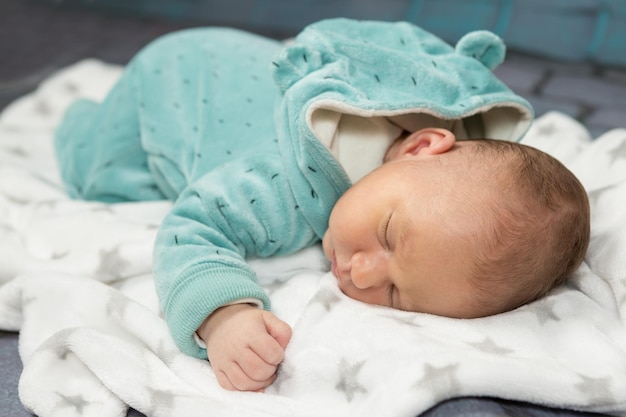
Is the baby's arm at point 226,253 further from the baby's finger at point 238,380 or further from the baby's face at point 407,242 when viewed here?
the baby's face at point 407,242

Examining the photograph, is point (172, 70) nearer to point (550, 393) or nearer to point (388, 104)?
point (388, 104)

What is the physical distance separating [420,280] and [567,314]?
0.20 metres

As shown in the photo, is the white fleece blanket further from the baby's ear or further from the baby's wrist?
the baby's ear

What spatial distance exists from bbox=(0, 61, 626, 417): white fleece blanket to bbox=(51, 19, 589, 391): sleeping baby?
3 cm

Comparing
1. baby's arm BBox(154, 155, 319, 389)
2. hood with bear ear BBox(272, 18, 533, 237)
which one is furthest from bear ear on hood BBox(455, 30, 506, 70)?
baby's arm BBox(154, 155, 319, 389)

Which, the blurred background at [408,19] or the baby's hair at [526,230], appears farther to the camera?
the blurred background at [408,19]

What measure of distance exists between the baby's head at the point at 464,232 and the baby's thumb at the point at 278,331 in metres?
0.11

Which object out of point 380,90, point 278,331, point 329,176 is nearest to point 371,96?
point 380,90

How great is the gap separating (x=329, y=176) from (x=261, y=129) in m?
0.20

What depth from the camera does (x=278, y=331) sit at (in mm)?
900

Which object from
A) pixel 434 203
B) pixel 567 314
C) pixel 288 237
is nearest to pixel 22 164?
pixel 288 237

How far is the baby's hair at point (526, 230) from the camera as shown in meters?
0.86

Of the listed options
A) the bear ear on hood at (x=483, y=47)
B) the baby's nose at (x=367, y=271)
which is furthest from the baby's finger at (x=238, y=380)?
the bear ear on hood at (x=483, y=47)

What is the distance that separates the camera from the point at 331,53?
110 cm
